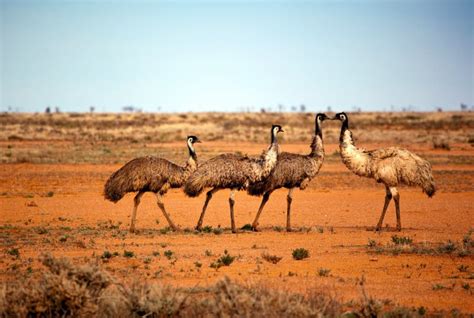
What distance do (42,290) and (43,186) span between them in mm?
19574

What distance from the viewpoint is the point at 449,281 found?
40.4 feet

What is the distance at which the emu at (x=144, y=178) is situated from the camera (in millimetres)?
17422

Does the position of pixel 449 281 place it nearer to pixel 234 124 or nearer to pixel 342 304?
pixel 342 304

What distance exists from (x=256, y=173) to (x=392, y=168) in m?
3.22

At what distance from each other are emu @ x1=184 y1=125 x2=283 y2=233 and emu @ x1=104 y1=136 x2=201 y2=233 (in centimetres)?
50

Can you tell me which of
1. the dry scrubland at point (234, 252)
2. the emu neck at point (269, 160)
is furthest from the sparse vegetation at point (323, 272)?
the emu neck at point (269, 160)

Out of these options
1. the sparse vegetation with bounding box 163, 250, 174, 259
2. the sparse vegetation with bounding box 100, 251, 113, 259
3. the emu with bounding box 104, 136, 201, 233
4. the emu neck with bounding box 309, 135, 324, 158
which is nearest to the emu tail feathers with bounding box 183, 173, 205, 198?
the emu with bounding box 104, 136, 201, 233

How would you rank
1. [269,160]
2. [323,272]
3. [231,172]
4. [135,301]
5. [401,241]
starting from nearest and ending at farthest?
[135,301]
[323,272]
[401,241]
[231,172]
[269,160]

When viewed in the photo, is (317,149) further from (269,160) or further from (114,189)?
(114,189)

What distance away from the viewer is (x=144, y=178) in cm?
1753

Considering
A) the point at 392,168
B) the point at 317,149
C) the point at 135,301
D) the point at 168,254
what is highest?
the point at 317,149

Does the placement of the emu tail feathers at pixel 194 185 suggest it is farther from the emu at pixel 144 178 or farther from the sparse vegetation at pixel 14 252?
the sparse vegetation at pixel 14 252

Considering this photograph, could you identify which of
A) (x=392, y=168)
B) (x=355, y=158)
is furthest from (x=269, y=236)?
(x=392, y=168)

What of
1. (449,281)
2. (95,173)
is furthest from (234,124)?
(449,281)
